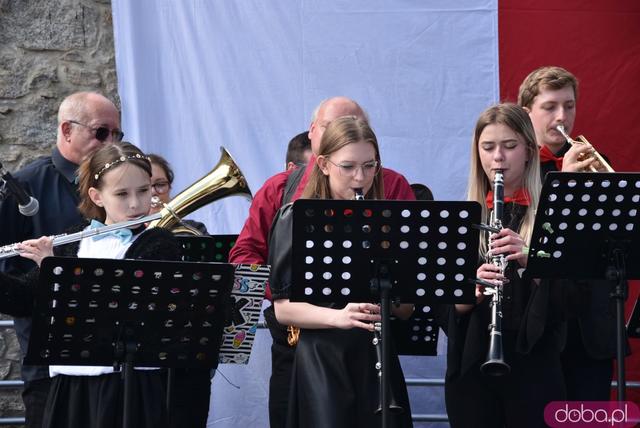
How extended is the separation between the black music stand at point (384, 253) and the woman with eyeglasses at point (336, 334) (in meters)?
0.10

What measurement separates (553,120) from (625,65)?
110 centimetres

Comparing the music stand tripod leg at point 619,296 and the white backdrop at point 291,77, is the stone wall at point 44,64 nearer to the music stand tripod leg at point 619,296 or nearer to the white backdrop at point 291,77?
the white backdrop at point 291,77

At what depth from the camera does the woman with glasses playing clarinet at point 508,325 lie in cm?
387

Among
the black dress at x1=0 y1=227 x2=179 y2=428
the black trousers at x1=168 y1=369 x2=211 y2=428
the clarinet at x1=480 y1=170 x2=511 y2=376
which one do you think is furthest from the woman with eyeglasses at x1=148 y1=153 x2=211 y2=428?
the clarinet at x1=480 y1=170 x2=511 y2=376

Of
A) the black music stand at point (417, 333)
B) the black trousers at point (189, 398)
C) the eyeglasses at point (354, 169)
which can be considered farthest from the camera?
the black trousers at point (189, 398)

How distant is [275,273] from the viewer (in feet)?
12.8

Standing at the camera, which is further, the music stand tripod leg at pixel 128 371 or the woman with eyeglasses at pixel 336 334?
the woman with eyeglasses at pixel 336 334

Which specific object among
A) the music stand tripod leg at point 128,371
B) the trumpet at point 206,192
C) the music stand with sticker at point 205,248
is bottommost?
the music stand tripod leg at point 128,371

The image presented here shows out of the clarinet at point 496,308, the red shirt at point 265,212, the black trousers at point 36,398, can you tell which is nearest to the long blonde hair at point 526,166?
the clarinet at point 496,308

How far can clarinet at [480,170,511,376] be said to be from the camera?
3.74 metres

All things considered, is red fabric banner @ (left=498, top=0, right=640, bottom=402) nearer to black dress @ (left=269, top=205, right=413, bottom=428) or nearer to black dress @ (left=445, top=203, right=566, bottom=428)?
black dress @ (left=445, top=203, right=566, bottom=428)

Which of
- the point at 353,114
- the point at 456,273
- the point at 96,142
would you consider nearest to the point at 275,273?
the point at 456,273

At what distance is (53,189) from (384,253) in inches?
70.9

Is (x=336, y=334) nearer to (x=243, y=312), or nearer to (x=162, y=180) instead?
(x=243, y=312)
